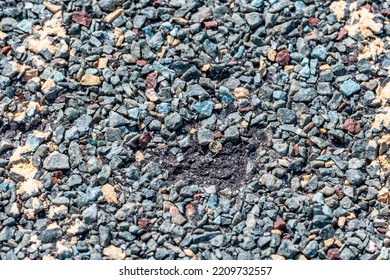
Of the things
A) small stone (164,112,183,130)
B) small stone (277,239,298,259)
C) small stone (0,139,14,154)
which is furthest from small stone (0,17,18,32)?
small stone (277,239,298,259)

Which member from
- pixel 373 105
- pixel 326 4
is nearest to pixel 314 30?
pixel 326 4

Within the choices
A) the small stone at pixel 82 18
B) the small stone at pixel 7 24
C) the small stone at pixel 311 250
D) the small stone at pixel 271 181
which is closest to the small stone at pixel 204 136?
the small stone at pixel 271 181

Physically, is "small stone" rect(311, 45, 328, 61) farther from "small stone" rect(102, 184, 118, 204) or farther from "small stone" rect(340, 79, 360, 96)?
"small stone" rect(102, 184, 118, 204)

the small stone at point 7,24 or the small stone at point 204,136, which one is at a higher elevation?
the small stone at point 7,24

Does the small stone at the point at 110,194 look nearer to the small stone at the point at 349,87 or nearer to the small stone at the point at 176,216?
the small stone at the point at 176,216

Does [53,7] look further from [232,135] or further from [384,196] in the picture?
[384,196]

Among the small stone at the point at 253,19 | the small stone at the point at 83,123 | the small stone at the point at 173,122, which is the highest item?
the small stone at the point at 253,19

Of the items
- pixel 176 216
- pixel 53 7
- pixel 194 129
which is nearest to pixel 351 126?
pixel 194 129
